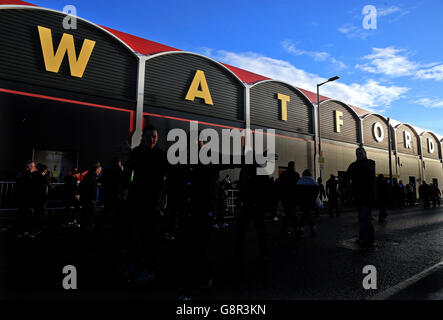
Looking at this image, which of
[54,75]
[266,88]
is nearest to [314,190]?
[54,75]

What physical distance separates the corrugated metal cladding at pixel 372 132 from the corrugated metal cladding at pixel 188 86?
1468cm

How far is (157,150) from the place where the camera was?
323 centimetres

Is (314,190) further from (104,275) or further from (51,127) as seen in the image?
(51,127)

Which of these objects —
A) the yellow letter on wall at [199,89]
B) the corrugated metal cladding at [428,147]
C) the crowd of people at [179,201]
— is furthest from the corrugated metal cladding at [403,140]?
the crowd of people at [179,201]

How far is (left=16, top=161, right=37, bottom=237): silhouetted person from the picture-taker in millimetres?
6086

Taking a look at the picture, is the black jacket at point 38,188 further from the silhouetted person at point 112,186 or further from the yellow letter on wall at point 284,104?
the yellow letter on wall at point 284,104

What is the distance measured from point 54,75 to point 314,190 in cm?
1155

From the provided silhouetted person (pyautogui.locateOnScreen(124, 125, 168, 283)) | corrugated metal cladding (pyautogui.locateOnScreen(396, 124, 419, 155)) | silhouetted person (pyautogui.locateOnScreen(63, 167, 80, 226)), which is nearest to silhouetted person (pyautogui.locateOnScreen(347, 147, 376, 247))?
silhouetted person (pyautogui.locateOnScreen(124, 125, 168, 283))

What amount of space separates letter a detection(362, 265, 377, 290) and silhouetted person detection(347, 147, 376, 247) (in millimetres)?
1598

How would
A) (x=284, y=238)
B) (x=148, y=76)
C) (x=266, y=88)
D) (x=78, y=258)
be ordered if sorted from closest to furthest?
1. (x=78, y=258)
2. (x=284, y=238)
3. (x=148, y=76)
4. (x=266, y=88)

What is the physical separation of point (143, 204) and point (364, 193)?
14.1ft

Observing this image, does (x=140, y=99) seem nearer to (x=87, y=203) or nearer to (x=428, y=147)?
(x=87, y=203)

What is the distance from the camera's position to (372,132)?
25750 mm
